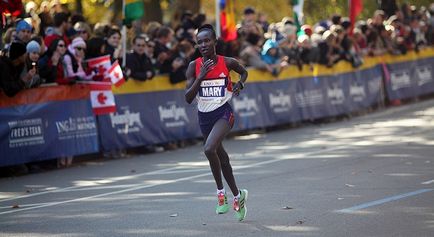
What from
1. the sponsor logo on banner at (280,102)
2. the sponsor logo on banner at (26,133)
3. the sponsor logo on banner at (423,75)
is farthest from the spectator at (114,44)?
the sponsor logo on banner at (423,75)

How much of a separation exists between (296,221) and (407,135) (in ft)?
31.0

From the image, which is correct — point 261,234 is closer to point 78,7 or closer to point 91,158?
point 91,158

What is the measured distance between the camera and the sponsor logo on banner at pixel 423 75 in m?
28.7

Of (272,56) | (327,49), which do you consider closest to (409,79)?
(327,49)

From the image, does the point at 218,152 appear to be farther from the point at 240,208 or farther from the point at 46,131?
the point at 46,131

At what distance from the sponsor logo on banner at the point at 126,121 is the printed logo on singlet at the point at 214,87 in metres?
7.29

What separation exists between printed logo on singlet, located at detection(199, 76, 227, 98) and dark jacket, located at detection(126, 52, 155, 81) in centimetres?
789

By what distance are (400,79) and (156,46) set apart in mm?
10558

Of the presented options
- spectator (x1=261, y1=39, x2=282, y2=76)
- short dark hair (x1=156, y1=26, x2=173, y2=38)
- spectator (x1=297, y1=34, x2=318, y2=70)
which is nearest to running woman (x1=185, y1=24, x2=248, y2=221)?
short dark hair (x1=156, y1=26, x2=173, y2=38)

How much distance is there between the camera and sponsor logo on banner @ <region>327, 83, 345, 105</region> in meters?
23.9

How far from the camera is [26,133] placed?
51.2 ft

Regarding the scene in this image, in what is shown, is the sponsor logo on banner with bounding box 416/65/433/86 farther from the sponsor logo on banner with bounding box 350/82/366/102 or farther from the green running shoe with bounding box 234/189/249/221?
the green running shoe with bounding box 234/189/249/221

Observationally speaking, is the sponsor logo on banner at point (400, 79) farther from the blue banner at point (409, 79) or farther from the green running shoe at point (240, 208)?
the green running shoe at point (240, 208)

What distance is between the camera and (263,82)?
70.7 ft
